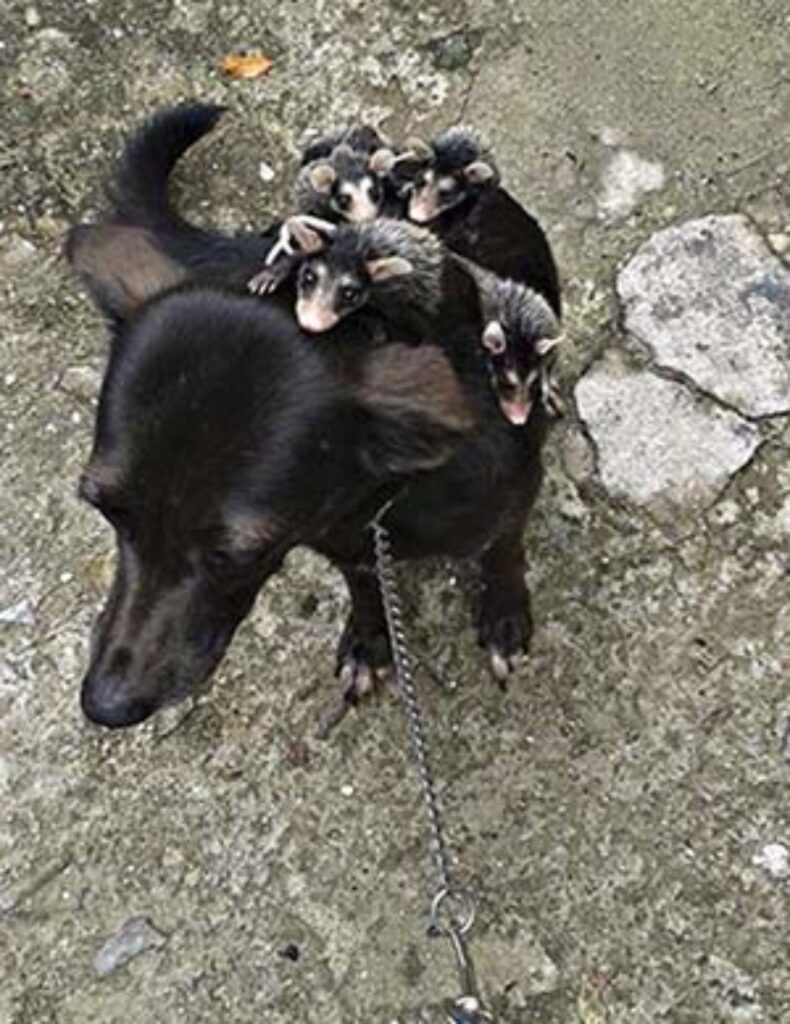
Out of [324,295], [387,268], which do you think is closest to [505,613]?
[387,268]

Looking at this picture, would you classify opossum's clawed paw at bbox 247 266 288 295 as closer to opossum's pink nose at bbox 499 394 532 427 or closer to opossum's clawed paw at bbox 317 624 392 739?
opossum's pink nose at bbox 499 394 532 427

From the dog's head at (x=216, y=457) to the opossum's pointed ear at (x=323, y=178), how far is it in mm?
544

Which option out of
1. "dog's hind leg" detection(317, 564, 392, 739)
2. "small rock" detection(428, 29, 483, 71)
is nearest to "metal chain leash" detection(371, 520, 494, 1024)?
"dog's hind leg" detection(317, 564, 392, 739)

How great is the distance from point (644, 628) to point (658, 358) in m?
0.64

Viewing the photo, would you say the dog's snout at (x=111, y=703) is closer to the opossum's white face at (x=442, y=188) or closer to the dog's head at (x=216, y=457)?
the dog's head at (x=216, y=457)

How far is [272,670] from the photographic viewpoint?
12.4 feet

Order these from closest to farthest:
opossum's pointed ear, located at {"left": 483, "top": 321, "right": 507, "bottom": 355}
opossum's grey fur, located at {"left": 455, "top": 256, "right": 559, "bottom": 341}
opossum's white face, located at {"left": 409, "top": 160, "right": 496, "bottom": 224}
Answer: opossum's pointed ear, located at {"left": 483, "top": 321, "right": 507, "bottom": 355} < opossum's grey fur, located at {"left": 455, "top": 256, "right": 559, "bottom": 341} < opossum's white face, located at {"left": 409, "top": 160, "right": 496, "bottom": 224}

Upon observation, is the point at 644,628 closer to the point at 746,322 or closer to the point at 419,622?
the point at 419,622

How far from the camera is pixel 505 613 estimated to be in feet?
12.0

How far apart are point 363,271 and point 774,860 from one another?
4.80ft

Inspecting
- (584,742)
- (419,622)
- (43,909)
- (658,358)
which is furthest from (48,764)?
(658,358)

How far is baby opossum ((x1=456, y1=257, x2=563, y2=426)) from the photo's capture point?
3.10m

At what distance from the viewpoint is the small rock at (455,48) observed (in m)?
4.42

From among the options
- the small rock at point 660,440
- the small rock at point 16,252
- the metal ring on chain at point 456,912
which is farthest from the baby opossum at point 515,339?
the small rock at point 16,252
